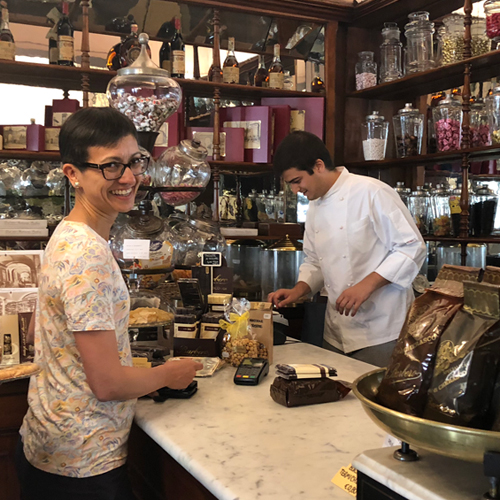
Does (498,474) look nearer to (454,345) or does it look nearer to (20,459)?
(454,345)

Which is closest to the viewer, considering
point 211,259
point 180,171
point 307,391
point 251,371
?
point 307,391

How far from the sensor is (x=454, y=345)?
691 millimetres

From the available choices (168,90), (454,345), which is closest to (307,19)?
(168,90)

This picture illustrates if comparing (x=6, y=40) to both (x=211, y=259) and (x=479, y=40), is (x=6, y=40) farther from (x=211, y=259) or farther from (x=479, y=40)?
(x=479, y=40)

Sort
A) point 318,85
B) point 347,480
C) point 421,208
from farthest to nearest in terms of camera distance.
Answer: point 318,85 < point 421,208 < point 347,480

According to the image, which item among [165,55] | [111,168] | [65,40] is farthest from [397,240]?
[65,40]

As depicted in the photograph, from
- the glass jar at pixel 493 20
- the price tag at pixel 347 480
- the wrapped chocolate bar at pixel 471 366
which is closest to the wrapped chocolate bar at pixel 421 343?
the wrapped chocolate bar at pixel 471 366

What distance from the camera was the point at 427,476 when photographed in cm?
70

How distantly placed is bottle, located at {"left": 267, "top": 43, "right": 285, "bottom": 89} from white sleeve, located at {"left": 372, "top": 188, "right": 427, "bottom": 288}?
1.34 metres

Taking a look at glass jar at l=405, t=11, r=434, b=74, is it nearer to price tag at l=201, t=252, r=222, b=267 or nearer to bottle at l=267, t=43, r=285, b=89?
bottle at l=267, t=43, r=285, b=89

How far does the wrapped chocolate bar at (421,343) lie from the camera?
2.34 ft

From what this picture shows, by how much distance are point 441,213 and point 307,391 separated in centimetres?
183

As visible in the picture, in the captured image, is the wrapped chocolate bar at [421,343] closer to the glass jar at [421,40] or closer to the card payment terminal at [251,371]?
the card payment terminal at [251,371]

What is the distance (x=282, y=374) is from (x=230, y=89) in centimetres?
227
